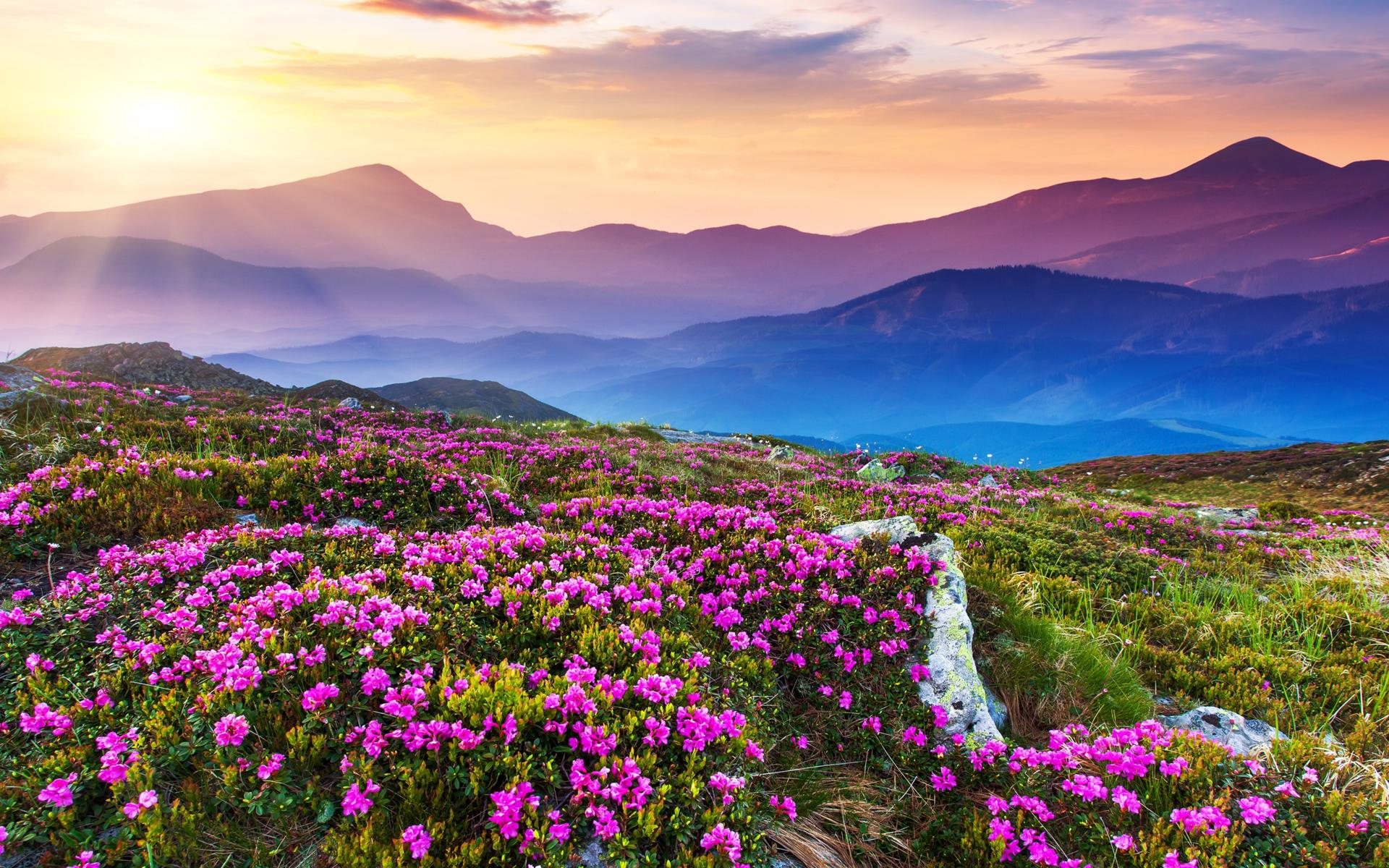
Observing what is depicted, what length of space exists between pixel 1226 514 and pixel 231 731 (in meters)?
31.1

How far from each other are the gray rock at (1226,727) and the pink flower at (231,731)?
7625 mm

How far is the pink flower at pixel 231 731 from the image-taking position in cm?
361

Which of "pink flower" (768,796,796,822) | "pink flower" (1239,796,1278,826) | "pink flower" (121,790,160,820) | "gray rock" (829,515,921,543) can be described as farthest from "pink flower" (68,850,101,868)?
"gray rock" (829,515,921,543)

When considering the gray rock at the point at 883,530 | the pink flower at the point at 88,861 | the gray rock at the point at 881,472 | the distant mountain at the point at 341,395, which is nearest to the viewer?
the pink flower at the point at 88,861

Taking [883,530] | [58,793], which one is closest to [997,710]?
[883,530]

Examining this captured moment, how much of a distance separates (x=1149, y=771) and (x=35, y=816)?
7.07 meters

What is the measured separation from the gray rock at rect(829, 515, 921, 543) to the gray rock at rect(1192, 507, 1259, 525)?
723 inches

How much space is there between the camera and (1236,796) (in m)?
4.39

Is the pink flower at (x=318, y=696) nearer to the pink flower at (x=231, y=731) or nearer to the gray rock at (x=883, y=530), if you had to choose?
the pink flower at (x=231, y=731)

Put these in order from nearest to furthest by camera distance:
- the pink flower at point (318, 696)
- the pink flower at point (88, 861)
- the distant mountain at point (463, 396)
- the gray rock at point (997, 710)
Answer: the pink flower at point (88, 861) → the pink flower at point (318, 696) → the gray rock at point (997, 710) → the distant mountain at point (463, 396)

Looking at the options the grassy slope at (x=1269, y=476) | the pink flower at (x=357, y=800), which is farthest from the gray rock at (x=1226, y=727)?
the grassy slope at (x=1269, y=476)

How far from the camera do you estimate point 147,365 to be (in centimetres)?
3350

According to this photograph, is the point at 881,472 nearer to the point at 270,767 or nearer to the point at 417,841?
the point at 417,841

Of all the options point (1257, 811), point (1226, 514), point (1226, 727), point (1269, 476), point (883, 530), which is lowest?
point (1269, 476)
